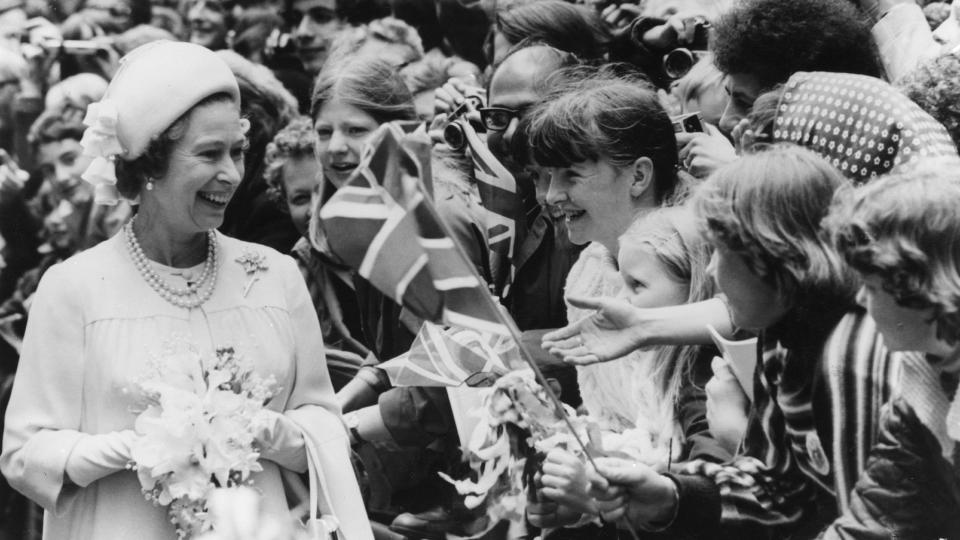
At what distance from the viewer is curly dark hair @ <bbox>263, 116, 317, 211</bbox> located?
19.9ft

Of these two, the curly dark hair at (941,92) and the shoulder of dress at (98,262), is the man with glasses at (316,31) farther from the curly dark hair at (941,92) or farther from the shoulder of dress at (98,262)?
the curly dark hair at (941,92)

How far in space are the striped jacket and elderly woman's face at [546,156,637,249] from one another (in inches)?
36.5

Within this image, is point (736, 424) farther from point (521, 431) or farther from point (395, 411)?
point (395, 411)

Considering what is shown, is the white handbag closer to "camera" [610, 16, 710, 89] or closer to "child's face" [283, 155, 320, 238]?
"camera" [610, 16, 710, 89]

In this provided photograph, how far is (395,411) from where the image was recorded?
5.16m

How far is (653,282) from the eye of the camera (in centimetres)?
432

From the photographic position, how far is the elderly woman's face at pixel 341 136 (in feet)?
18.5

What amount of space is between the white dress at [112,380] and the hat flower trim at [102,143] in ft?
0.53

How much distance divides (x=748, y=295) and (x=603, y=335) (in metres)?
0.62

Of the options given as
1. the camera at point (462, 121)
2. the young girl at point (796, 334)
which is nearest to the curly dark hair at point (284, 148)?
the camera at point (462, 121)

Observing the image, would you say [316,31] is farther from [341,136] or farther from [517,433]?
[517,433]

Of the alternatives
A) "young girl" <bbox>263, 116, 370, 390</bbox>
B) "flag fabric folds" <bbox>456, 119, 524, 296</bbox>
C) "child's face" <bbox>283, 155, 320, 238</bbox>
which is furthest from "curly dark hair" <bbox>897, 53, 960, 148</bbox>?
"child's face" <bbox>283, 155, 320, 238</bbox>

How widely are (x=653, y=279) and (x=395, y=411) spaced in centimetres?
114

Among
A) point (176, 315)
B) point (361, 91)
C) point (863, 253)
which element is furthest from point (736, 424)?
point (361, 91)
